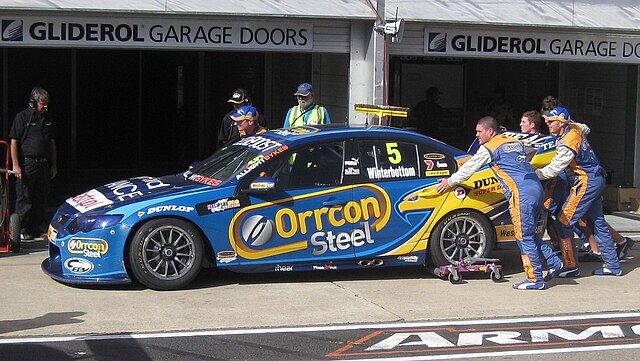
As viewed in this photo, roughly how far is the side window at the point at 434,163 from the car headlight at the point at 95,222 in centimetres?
292

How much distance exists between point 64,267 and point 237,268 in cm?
154

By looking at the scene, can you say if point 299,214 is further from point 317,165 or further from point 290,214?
point 317,165

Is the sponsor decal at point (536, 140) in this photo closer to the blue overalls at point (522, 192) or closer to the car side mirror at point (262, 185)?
the blue overalls at point (522, 192)

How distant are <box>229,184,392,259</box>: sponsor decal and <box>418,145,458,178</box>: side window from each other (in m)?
0.54

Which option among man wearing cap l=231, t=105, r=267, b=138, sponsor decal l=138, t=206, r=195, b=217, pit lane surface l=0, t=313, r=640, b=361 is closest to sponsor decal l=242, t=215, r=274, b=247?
sponsor decal l=138, t=206, r=195, b=217

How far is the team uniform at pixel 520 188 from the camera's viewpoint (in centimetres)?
966

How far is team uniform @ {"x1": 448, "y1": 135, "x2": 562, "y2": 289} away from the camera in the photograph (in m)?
9.66

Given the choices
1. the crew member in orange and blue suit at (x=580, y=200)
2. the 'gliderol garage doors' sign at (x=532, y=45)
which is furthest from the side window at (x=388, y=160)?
the 'gliderol garage doors' sign at (x=532, y=45)

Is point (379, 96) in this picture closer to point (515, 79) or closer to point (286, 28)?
point (286, 28)

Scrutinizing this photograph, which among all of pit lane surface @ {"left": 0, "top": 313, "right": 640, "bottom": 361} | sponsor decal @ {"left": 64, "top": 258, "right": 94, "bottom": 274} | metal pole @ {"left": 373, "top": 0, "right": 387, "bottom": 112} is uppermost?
metal pole @ {"left": 373, "top": 0, "right": 387, "bottom": 112}

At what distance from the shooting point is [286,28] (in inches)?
514

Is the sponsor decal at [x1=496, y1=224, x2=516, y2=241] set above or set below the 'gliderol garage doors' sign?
below

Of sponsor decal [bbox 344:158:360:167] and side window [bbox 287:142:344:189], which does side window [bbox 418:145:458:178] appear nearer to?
sponsor decal [bbox 344:158:360:167]

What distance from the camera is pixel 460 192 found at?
10.0m
